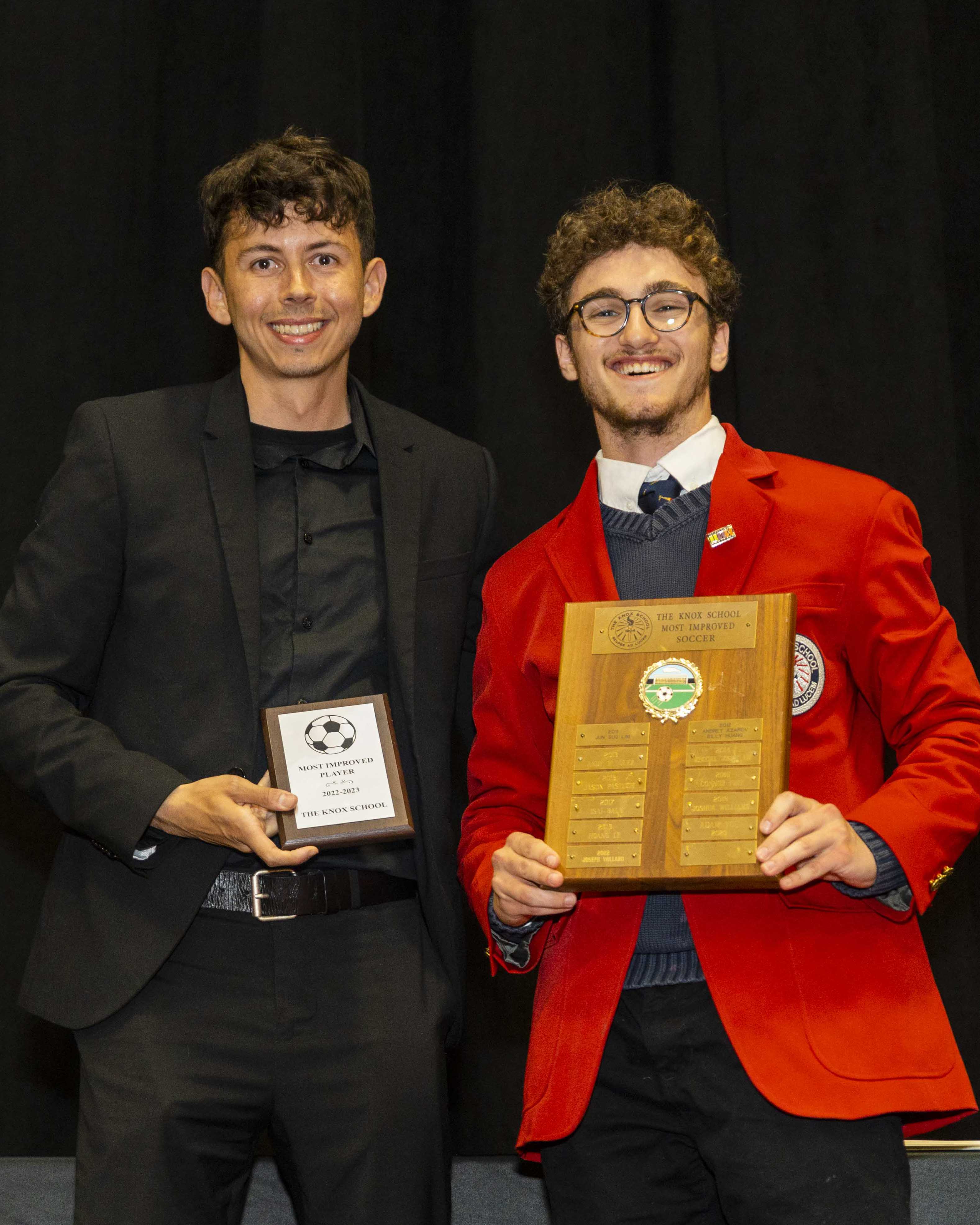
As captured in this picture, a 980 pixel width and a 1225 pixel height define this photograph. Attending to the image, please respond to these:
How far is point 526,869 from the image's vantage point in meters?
1.70

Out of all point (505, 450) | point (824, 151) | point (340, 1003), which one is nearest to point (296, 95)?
point (505, 450)

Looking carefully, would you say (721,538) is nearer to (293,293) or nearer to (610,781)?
(610,781)

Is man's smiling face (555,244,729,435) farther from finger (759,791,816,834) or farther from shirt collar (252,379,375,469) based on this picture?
finger (759,791,816,834)

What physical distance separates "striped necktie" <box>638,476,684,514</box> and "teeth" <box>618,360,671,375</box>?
0.16 m

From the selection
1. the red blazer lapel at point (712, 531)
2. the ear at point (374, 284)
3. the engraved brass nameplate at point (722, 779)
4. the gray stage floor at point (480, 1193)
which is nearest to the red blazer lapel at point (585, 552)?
the red blazer lapel at point (712, 531)

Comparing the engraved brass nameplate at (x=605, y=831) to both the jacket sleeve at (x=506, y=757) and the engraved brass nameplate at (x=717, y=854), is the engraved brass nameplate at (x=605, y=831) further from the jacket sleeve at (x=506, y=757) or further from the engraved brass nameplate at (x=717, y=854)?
the jacket sleeve at (x=506, y=757)

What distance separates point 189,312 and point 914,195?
171cm

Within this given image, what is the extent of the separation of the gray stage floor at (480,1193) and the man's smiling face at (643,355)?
51.3 inches

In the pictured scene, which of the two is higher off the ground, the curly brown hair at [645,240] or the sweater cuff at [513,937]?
the curly brown hair at [645,240]

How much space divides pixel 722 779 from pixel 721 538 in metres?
0.39

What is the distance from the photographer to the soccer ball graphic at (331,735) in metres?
1.85

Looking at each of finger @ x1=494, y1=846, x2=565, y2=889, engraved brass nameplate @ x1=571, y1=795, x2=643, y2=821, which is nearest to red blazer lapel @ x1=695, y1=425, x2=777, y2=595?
engraved brass nameplate @ x1=571, y1=795, x2=643, y2=821

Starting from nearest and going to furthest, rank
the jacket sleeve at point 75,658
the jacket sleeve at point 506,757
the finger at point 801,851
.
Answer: the finger at point 801,851 < the jacket sleeve at point 75,658 < the jacket sleeve at point 506,757

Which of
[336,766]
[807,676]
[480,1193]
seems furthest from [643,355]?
[480,1193]
